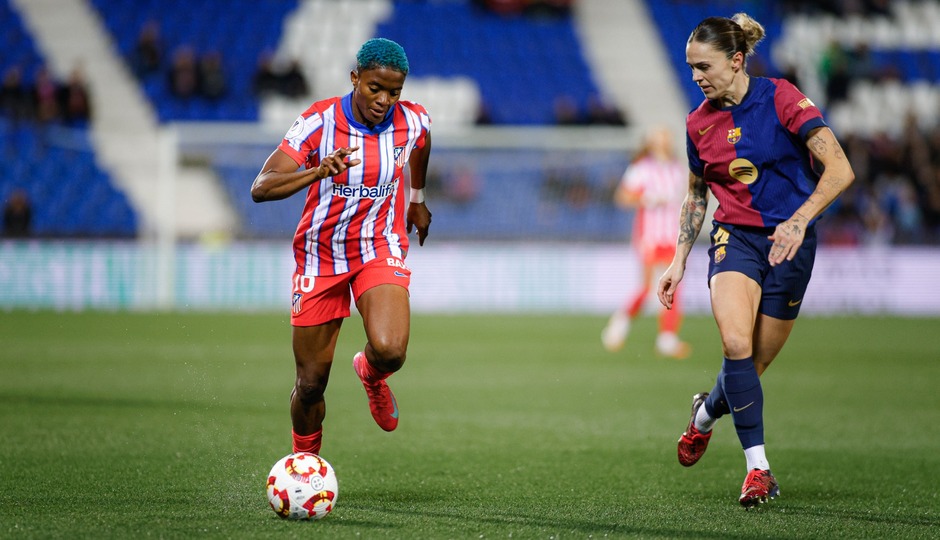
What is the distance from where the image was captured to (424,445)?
7352mm

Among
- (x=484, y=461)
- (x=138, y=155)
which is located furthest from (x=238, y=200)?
(x=484, y=461)

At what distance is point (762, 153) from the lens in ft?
18.1

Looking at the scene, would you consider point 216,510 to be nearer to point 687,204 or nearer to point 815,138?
point 687,204

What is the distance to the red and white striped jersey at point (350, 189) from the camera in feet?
18.1

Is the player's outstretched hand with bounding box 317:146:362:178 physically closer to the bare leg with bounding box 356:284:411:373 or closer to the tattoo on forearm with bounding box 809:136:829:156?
the bare leg with bounding box 356:284:411:373

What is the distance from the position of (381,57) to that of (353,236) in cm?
87

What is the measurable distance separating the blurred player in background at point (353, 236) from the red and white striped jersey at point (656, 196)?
27.9 ft

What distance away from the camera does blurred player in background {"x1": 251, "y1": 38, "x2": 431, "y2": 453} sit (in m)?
5.49

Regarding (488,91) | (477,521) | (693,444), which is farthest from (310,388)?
(488,91)

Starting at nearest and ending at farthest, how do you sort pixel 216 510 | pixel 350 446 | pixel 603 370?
pixel 216 510, pixel 350 446, pixel 603 370

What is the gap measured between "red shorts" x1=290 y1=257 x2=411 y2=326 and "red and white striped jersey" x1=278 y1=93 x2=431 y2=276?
0.04 m

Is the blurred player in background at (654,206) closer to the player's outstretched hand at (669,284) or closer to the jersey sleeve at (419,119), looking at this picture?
the player's outstretched hand at (669,284)

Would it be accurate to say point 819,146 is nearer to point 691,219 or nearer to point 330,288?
point 691,219

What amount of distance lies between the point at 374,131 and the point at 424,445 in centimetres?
244
